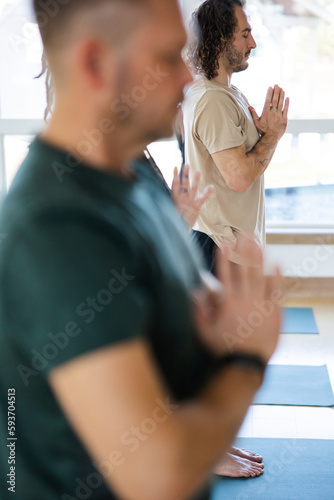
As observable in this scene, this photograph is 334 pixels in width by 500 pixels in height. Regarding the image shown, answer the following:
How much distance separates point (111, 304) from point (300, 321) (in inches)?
147

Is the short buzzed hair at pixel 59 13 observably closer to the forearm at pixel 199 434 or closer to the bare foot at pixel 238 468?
the forearm at pixel 199 434

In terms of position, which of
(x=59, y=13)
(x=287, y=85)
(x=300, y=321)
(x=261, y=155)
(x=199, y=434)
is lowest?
(x=300, y=321)

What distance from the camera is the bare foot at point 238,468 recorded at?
244 centimetres

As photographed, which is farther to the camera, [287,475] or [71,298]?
[287,475]

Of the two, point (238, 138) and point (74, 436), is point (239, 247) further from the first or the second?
point (238, 138)

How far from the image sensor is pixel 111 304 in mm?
582

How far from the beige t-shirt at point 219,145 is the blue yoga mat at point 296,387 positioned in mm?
975

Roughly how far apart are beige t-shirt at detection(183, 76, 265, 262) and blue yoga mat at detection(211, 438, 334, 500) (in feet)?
3.02

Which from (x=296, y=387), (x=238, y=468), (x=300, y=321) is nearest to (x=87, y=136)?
(x=238, y=468)

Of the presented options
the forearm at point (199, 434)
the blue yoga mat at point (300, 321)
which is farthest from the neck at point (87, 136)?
the blue yoga mat at point (300, 321)

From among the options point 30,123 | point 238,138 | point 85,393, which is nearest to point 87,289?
point 85,393

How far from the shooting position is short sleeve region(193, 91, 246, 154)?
7.17 feet

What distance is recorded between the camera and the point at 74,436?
2.16 feet

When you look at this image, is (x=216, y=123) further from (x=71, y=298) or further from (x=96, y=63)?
(x=71, y=298)
